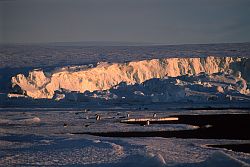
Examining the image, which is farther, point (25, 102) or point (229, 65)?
point (229, 65)

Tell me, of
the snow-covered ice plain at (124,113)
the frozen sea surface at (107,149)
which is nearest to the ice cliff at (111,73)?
the snow-covered ice plain at (124,113)

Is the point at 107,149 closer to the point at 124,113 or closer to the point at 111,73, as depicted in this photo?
the point at 124,113

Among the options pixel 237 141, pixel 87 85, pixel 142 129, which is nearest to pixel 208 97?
pixel 87 85

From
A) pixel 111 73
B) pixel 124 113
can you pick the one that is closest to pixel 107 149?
pixel 124 113

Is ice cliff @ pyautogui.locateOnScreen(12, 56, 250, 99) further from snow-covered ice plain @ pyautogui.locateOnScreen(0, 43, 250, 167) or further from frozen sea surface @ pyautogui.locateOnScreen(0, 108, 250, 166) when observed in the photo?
frozen sea surface @ pyautogui.locateOnScreen(0, 108, 250, 166)

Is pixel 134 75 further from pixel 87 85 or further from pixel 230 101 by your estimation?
pixel 230 101

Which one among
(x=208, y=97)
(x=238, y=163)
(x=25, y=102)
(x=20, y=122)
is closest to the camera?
(x=238, y=163)
